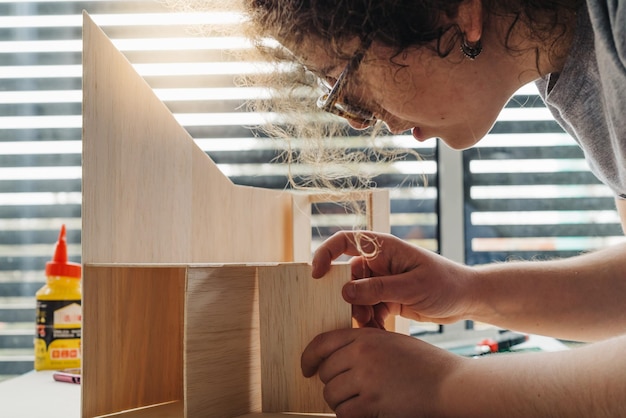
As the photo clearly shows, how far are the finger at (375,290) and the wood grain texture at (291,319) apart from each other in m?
0.01

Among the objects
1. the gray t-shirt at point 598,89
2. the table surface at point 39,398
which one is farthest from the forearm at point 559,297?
the table surface at point 39,398

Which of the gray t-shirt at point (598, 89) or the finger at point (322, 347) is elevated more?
the gray t-shirt at point (598, 89)

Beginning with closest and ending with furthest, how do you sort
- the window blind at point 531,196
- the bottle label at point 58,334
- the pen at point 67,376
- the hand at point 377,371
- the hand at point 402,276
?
the hand at point 377,371, the hand at point 402,276, the pen at point 67,376, the bottle label at point 58,334, the window blind at point 531,196

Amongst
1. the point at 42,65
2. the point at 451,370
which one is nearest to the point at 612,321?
the point at 451,370

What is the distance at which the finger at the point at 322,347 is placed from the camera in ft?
2.17

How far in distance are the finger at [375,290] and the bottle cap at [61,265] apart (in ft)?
2.10

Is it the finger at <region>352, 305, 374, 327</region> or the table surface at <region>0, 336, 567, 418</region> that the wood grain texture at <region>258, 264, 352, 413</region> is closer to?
the finger at <region>352, 305, 374, 327</region>

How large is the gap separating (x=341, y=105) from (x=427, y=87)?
0.11m

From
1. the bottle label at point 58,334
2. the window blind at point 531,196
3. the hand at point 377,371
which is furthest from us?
the window blind at point 531,196

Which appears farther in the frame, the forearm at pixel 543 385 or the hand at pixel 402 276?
the hand at pixel 402 276

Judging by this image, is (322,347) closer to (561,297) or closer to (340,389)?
(340,389)

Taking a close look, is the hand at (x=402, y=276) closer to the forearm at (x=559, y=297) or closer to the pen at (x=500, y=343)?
the forearm at (x=559, y=297)

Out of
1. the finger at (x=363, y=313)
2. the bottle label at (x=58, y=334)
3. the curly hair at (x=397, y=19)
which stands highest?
the curly hair at (x=397, y=19)

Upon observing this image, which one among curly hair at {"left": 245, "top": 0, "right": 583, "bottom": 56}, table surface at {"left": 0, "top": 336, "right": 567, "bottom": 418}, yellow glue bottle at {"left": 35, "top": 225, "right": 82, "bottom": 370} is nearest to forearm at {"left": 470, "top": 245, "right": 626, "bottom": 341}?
curly hair at {"left": 245, "top": 0, "right": 583, "bottom": 56}
